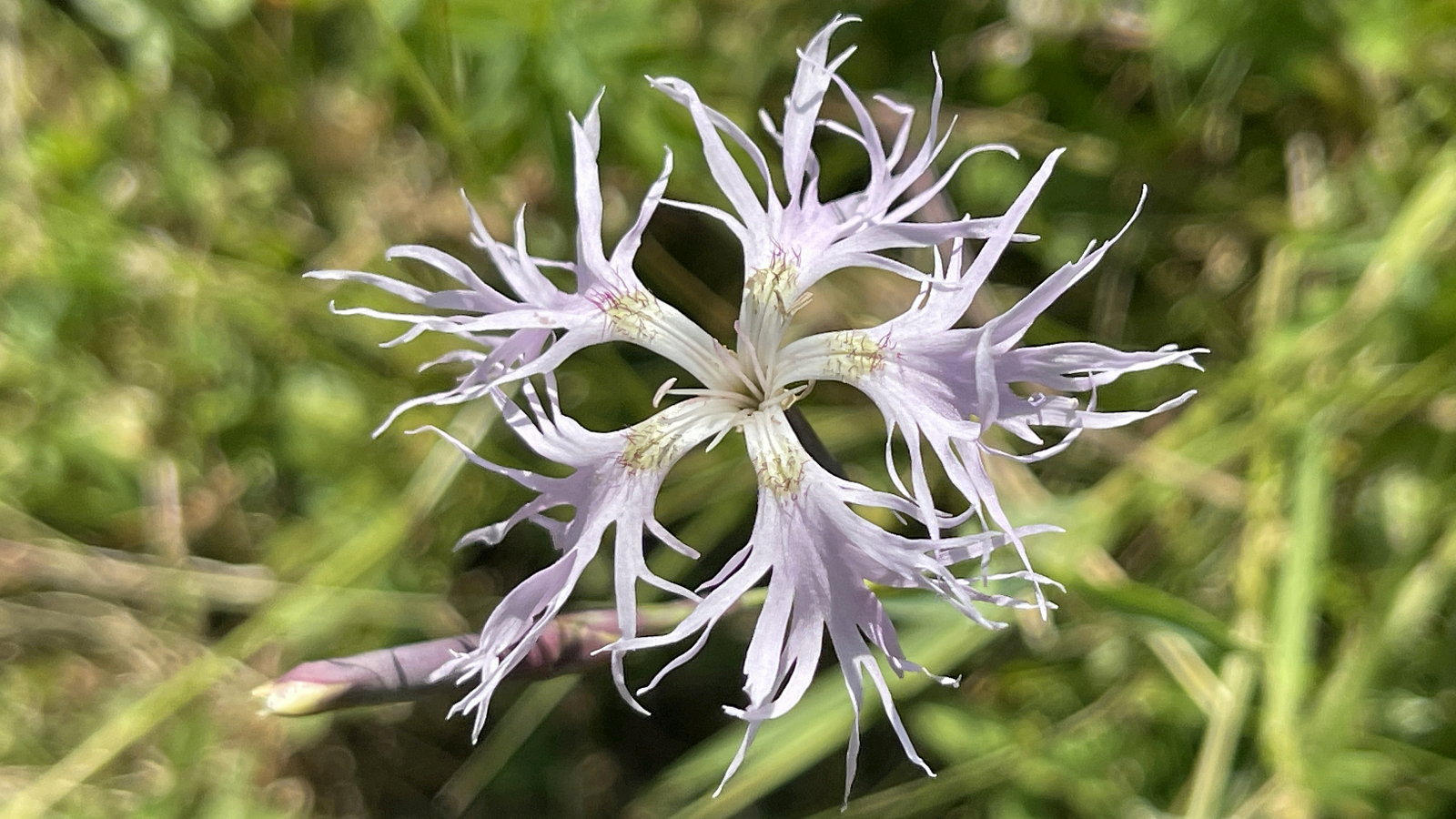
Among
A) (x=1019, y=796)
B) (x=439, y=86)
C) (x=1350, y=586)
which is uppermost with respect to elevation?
(x=439, y=86)

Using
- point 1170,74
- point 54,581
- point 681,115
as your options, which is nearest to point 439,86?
point 681,115

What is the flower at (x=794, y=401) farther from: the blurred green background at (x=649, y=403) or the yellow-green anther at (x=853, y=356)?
the blurred green background at (x=649, y=403)

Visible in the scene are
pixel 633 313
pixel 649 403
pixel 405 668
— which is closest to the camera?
pixel 405 668

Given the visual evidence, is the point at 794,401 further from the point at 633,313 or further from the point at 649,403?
the point at 649,403

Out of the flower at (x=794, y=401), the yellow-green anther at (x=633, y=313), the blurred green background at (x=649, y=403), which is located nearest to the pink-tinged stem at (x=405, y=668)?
the flower at (x=794, y=401)

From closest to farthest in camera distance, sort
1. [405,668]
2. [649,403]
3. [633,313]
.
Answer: [405,668] < [633,313] < [649,403]

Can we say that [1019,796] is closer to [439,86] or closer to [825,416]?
[825,416]

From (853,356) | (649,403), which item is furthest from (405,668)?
(649,403)
